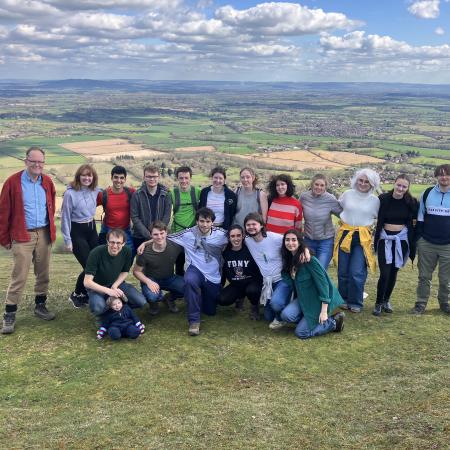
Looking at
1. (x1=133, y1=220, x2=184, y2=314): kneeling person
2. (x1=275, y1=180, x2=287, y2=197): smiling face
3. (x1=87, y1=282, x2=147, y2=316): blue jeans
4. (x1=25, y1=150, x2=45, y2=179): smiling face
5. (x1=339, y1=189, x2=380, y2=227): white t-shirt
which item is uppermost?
(x1=25, y1=150, x2=45, y2=179): smiling face

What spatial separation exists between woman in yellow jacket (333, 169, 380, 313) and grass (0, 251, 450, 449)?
0.70 meters

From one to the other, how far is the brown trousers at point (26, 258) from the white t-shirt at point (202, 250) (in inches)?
92.9

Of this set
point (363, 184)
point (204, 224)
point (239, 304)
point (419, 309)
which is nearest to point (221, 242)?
point (204, 224)

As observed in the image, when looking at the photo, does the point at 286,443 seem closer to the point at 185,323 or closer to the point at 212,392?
the point at 212,392

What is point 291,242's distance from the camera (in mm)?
7762

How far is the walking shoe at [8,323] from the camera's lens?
815 cm

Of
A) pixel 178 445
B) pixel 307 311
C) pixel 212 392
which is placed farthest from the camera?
pixel 307 311

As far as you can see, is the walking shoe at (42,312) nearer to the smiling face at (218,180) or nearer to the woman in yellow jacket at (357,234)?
the smiling face at (218,180)

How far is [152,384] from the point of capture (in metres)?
6.46

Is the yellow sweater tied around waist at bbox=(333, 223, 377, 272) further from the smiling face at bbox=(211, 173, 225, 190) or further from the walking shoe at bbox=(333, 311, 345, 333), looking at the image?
the smiling face at bbox=(211, 173, 225, 190)

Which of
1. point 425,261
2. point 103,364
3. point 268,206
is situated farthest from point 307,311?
point 103,364

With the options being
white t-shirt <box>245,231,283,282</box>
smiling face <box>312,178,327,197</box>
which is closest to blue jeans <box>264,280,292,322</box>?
white t-shirt <box>245,231,283,282</box>

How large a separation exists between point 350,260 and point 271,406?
13.8 feet

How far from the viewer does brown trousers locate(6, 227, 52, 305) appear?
8164 mm
